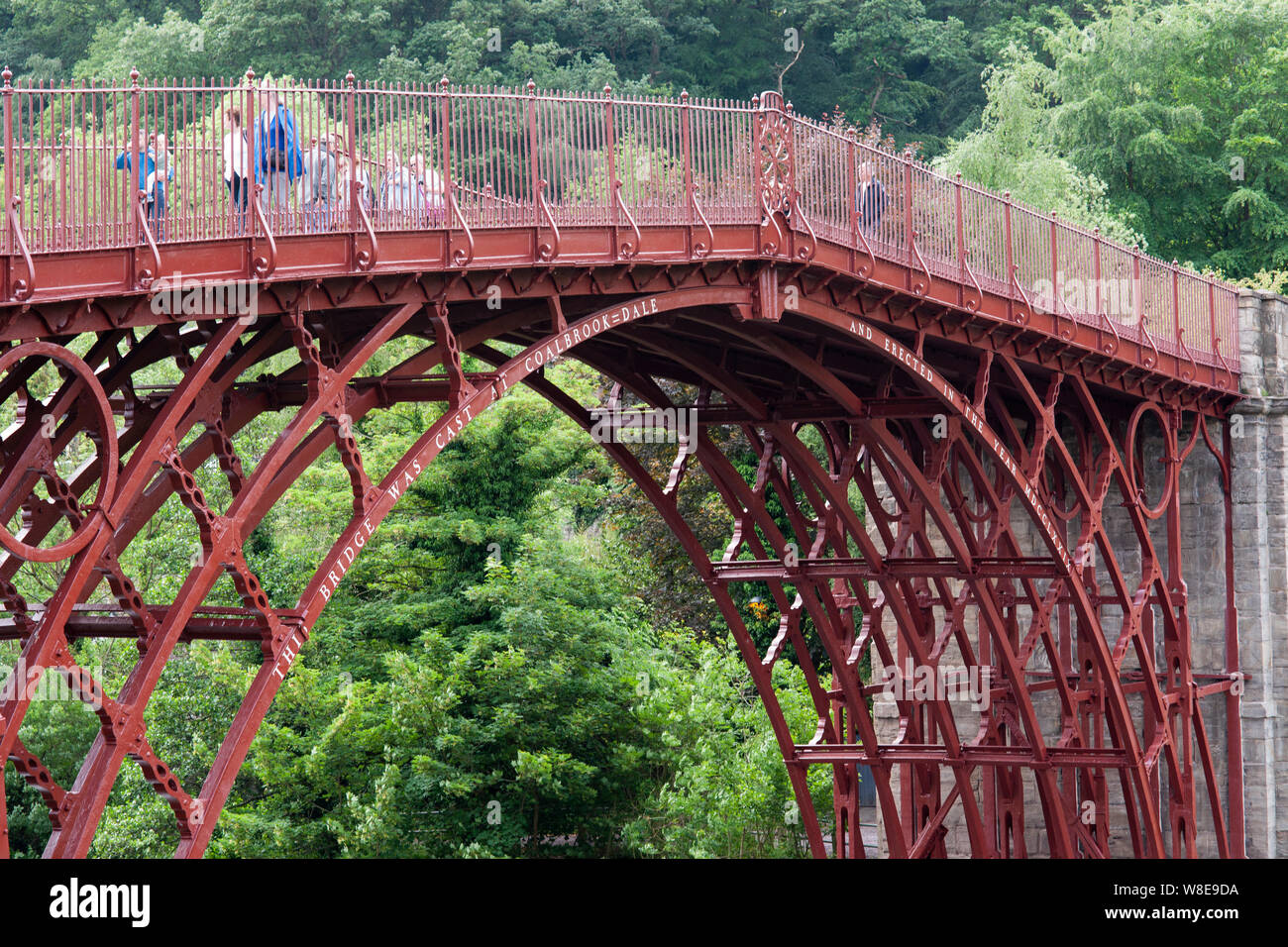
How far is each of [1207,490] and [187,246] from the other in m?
17.0

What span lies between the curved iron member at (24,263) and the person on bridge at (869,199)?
367 inches

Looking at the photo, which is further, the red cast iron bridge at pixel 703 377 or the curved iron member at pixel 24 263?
the red cast iron bridge at pixel 703 377

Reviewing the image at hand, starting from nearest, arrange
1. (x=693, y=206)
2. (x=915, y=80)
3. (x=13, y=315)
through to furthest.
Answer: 1. (x=13, y=315)
2. (x=693, y=206)
3. (x=915, y=80)

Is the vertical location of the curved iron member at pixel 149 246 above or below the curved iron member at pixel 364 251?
below

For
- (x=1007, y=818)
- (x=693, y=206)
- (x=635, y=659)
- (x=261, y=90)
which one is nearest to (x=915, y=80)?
(x=635, y=659)

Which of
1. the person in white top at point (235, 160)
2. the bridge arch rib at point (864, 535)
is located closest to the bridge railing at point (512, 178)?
the person in white top at point (235, 160)

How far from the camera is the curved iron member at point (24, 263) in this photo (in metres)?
10.4

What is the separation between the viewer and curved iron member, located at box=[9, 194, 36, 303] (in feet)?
34.1

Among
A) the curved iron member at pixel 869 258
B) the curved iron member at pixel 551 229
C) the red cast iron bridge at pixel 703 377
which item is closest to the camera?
the red cast iron bridge at pixel 703 377

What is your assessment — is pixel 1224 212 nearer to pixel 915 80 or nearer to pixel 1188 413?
pixel 915 80

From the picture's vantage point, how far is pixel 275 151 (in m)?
12.5

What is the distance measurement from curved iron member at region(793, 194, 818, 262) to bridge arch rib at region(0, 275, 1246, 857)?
552 mm

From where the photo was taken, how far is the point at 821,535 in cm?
2159

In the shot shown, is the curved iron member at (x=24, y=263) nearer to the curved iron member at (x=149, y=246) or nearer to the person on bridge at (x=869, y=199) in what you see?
the curved iron member at (x=149, y=246)
